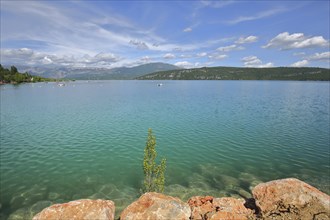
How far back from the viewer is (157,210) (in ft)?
42.2

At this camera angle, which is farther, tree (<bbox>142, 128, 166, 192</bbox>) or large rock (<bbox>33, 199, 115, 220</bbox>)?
tree (<bbox>142, 128, 166, 192</bbox>)

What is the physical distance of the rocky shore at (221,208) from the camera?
41.5ft

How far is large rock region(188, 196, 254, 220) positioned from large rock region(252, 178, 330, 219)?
1389mm

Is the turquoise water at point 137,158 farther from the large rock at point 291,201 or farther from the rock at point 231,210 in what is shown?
the large rock at point 291,201

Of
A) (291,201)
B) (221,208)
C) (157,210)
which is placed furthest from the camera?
(221,208)

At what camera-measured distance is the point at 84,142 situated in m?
43.6

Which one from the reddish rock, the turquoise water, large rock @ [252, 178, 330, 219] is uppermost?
large rock @ [252, 178, 330, 219]

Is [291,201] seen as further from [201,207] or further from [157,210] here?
[157,210]

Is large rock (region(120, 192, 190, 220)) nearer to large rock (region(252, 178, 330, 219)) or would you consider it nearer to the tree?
large rock (region(252, 178, 330, 219))

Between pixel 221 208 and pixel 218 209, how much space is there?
8.4 inches

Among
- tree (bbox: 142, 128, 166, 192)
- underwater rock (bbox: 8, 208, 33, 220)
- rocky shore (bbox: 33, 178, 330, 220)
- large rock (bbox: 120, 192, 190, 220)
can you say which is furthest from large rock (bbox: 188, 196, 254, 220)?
underwater rock (bbox: 8, 208, 33, 220)

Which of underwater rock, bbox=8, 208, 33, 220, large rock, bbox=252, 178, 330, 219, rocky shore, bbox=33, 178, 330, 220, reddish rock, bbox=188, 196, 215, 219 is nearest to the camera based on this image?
rocky shore, bbox=33, 178, 330, 220

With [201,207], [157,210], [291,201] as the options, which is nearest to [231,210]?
[201,207]

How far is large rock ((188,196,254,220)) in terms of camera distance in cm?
1348
